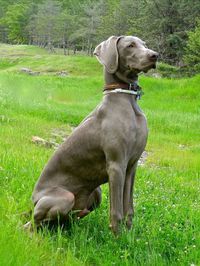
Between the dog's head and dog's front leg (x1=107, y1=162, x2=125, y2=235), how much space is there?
0.84m

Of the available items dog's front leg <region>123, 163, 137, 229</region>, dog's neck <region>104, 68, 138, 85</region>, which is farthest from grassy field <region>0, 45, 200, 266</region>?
dog's neck <region>104, 68, 138, 85</region>

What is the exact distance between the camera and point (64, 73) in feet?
129

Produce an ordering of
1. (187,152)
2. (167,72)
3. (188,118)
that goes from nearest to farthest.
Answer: (187,152)
(188,118)
(167,72)

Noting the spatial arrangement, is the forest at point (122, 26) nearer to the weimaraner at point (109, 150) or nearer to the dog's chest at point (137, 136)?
the weimaraner at point (109, 150)

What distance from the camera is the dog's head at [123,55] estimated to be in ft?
13.0

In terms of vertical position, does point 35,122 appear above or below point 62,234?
below

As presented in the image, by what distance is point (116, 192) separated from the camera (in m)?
3.86

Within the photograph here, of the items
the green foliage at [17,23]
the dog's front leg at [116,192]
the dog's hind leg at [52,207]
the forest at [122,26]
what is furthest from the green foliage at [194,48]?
the green foliage at [17,23]

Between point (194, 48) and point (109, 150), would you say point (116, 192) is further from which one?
point (194, 48)

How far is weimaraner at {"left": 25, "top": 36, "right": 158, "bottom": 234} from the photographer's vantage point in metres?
3.83

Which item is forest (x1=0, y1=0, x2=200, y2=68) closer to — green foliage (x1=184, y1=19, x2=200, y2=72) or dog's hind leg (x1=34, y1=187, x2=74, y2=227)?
green foliage (x1=184, y1=19, x2=200, y2=72)

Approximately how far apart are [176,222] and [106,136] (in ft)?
4.08

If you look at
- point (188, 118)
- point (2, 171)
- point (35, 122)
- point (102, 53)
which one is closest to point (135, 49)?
point (102, 53)

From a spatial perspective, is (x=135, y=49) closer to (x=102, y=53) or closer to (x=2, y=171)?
(x=102, y=53)
